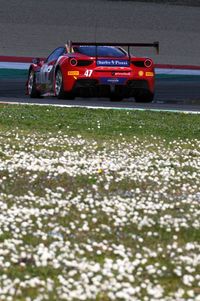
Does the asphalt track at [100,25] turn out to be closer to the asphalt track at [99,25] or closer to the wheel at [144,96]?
the asphalt track at [99,25]

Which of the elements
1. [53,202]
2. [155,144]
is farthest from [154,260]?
[155,144]

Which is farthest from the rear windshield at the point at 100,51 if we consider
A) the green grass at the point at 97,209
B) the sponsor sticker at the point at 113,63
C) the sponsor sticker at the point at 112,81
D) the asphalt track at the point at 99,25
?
the asphalt track at the point at 99,25

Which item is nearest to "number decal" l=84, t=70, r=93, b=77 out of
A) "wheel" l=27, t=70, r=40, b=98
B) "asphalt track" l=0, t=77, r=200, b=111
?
"asphalt track" l=0, t=77, r=200, b=111

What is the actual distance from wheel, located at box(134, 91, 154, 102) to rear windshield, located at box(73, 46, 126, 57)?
0.82 metres

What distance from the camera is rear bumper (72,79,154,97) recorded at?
15.9 metres

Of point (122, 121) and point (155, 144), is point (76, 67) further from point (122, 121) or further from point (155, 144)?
point (155, 144)

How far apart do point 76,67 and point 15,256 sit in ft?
36.6

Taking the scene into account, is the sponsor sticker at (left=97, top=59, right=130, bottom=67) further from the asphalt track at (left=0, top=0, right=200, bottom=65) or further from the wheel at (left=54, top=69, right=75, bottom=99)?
the asphalt track at (left=0, top=0, right=200, bottom=65)

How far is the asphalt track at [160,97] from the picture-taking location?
1580cm

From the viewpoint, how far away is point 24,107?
46.9ft

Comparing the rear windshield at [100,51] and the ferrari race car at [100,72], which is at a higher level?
the rear windshield at [100,51]

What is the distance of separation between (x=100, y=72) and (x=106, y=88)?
1.23 feet

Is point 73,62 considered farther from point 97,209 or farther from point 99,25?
point 99,25

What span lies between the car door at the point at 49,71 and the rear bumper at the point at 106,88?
33.2 inches
